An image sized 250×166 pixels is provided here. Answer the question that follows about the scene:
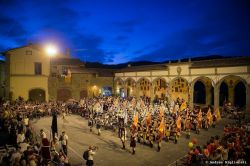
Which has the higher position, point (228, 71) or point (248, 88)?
point (228, 71)

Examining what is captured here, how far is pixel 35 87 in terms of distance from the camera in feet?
107

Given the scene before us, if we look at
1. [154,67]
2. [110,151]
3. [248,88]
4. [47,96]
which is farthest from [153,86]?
[110,151]

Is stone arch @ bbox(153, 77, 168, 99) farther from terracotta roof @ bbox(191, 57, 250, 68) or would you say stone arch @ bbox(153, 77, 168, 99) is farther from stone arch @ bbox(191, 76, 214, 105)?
terracotta roof @ bbox(191, 57, 250, 68)

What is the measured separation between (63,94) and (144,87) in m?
15.1

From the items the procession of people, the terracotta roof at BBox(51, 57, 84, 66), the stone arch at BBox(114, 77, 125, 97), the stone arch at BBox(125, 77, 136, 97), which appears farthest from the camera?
the stone arch at BBox(114, 77, 125, 97)

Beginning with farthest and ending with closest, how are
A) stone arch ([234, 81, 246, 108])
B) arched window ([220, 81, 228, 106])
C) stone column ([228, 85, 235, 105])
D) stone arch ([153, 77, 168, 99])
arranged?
stone arch ([153, 77, 168, 99])
arched window ([220, 81, 228, 106])
stone column ([228, 85, 235, 105])
stone arch ([234, 81, 246, 108])

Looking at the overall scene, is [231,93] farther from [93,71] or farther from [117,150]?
[93,71]

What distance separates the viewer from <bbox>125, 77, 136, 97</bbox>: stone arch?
127ft

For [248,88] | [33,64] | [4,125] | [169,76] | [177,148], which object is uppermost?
[33,64]

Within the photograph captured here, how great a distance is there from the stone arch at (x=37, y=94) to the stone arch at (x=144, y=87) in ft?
56.2

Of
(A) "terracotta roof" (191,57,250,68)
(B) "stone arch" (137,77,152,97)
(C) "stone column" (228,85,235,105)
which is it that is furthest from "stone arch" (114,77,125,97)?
(C) "stone column" (228,85,235,105)

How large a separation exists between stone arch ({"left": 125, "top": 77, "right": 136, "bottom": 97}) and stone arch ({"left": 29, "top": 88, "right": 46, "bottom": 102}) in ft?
52.6

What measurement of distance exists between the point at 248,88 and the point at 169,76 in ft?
36.9

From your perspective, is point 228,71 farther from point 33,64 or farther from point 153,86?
point 33,64
